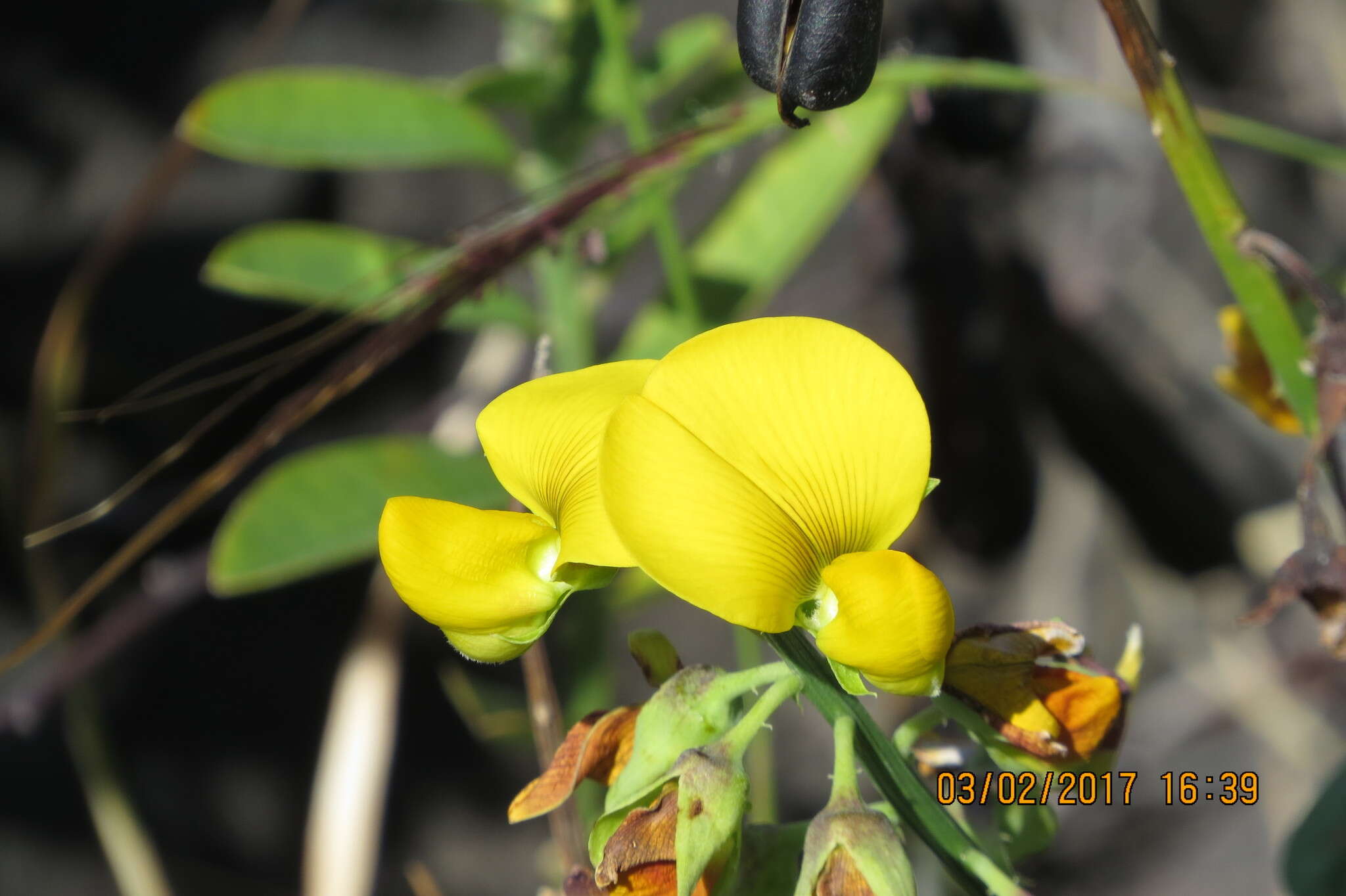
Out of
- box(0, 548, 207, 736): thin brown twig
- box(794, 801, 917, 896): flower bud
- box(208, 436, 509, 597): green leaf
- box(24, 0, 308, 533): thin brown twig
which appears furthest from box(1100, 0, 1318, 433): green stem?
box(0, 548, 207, 736): thin brown twig

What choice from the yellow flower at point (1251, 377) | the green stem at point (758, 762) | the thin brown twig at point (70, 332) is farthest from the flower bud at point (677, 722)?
the thin brown twig at point (70, 332)

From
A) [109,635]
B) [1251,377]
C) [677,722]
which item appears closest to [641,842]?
[677,722]

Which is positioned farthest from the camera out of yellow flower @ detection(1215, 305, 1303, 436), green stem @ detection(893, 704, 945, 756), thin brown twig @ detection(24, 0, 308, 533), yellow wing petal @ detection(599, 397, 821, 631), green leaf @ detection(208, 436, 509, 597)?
thin brown twig @ detection(24, 0, 308, 533)

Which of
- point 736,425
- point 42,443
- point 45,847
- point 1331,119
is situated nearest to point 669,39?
point 736,425

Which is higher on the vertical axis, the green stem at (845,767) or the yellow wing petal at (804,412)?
the yellow wing petal at (804,412)

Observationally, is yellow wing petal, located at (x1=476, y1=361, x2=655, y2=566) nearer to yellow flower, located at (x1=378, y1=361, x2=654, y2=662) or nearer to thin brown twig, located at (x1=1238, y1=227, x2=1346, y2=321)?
yellow flower, located at (x1=378, y1=361, x2=654, y2=662)

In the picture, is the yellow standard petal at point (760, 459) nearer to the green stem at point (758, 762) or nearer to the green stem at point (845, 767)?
the green stem at point (845, 767)

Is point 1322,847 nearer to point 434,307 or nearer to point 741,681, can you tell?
point 741,681
